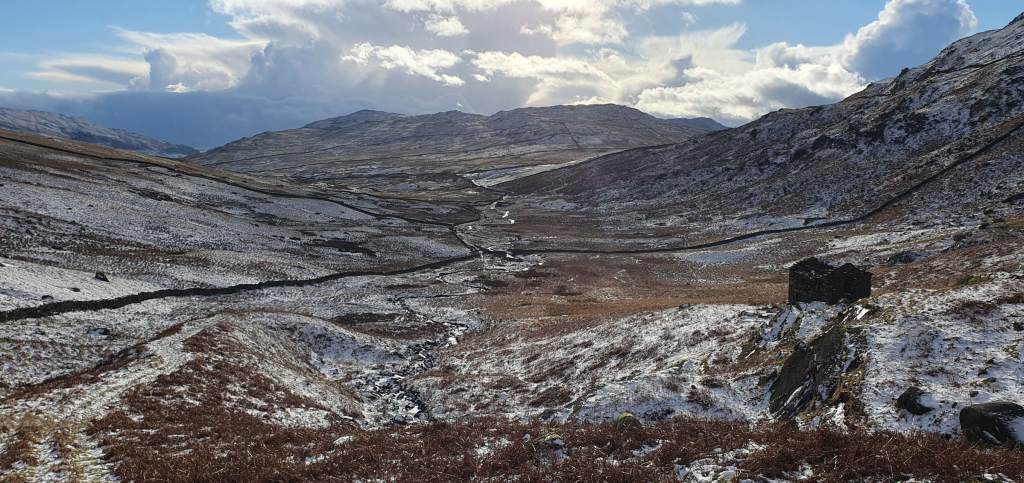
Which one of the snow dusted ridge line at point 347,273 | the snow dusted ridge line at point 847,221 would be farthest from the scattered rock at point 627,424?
the snow dusted ridge line at point 847,221

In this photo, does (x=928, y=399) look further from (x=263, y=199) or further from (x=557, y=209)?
(x=557, y=209)

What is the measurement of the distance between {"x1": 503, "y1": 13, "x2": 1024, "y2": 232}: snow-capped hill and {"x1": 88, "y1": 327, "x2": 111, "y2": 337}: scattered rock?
78.4 metres

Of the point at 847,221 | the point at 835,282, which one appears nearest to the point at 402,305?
the point at 835,282

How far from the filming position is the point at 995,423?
8.61m

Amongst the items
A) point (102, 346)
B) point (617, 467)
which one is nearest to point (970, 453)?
point (617, 467)

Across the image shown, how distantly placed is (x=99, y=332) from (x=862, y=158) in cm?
10612

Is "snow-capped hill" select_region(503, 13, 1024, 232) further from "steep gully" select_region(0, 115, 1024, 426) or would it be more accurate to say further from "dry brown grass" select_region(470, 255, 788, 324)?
"dry brown grass" select_region(470, 255, 788, 324)

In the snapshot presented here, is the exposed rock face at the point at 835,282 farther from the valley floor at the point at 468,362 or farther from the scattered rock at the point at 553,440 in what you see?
the scattered rock at the point at 553,440

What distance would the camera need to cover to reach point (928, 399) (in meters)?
10.4

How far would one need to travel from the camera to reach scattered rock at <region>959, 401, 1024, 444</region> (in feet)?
27.5

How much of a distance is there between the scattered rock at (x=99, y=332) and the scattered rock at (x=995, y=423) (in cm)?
3195

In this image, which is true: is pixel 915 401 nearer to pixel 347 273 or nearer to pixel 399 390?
pixel 399 390

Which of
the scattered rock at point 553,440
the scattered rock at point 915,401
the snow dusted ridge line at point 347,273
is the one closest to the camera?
the scattered rock at point 915,401

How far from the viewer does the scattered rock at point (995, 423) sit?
8391mm
